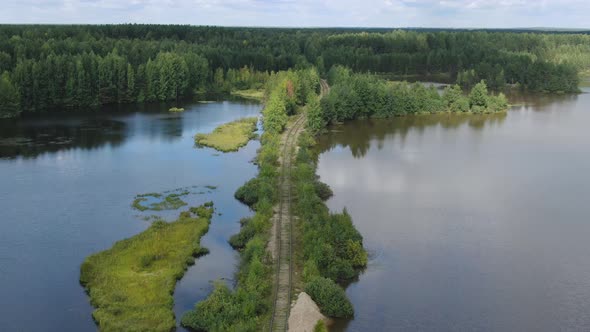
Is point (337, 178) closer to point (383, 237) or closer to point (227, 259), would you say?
point (383, 237)

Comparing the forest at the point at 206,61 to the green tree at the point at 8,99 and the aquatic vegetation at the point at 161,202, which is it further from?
the aquatic vegetation at the point at 161,202

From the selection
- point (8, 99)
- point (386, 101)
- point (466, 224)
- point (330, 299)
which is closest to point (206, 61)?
point (386, 101)

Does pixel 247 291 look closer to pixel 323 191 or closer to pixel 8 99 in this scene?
pixel 323 191

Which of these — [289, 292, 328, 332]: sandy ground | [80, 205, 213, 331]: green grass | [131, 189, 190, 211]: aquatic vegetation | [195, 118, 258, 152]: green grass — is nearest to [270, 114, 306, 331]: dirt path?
[289, 292, 328, 332]: sandy ground

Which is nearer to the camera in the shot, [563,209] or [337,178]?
[563,209]

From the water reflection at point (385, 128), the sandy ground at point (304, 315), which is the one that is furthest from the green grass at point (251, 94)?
the sandy ground at point (304, 315)

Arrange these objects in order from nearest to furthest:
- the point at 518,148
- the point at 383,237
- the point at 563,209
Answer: the point at 383,237 → the point at 563,209 → the point at 518,148

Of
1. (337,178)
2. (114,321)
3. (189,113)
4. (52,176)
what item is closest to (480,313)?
(114,321)
